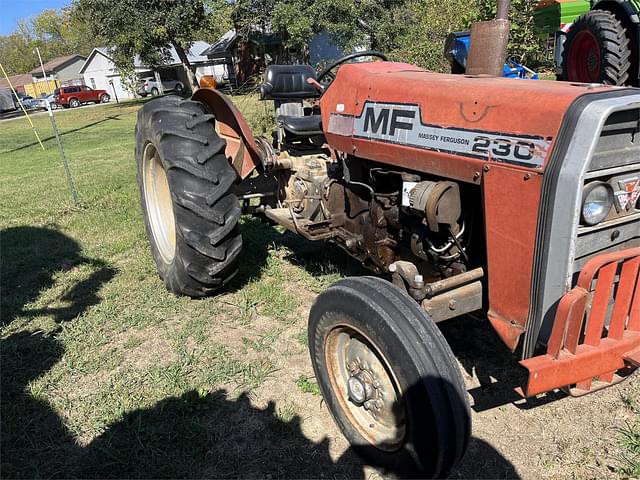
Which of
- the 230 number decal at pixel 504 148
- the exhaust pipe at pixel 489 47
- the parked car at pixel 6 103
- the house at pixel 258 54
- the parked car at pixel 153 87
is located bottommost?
the parked car at pixel 153 87

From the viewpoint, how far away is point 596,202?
1821mm

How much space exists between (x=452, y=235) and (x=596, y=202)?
0.61 meters

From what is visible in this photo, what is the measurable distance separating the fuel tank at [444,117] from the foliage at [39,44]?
7929 cm

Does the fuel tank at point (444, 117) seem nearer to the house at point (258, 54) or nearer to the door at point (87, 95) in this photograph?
the house at point (258, 54)

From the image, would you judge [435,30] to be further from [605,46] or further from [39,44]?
[39,44]

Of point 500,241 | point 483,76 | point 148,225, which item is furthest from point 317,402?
point 148,225

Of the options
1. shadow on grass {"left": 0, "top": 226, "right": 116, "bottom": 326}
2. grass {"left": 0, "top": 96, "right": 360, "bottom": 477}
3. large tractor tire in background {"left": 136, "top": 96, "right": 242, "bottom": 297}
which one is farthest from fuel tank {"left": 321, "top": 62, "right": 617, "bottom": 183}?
shadow on grass {"left": 0, "top": 226, "right": 116, "bottom": 326}

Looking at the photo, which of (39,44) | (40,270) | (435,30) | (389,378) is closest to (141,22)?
(435,30)

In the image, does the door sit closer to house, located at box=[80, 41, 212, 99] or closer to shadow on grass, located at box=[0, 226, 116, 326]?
house, located at box=[80, 41, 212, 99]

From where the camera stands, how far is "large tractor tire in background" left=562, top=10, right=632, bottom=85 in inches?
245

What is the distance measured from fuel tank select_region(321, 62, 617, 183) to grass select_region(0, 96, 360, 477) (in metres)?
1.34

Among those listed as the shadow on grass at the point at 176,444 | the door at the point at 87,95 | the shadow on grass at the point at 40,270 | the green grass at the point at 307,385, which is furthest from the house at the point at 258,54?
the shadow on grass at the point at 176,444

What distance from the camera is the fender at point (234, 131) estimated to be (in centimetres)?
364

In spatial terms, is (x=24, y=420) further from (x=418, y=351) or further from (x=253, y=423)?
(x=418, y=351)
